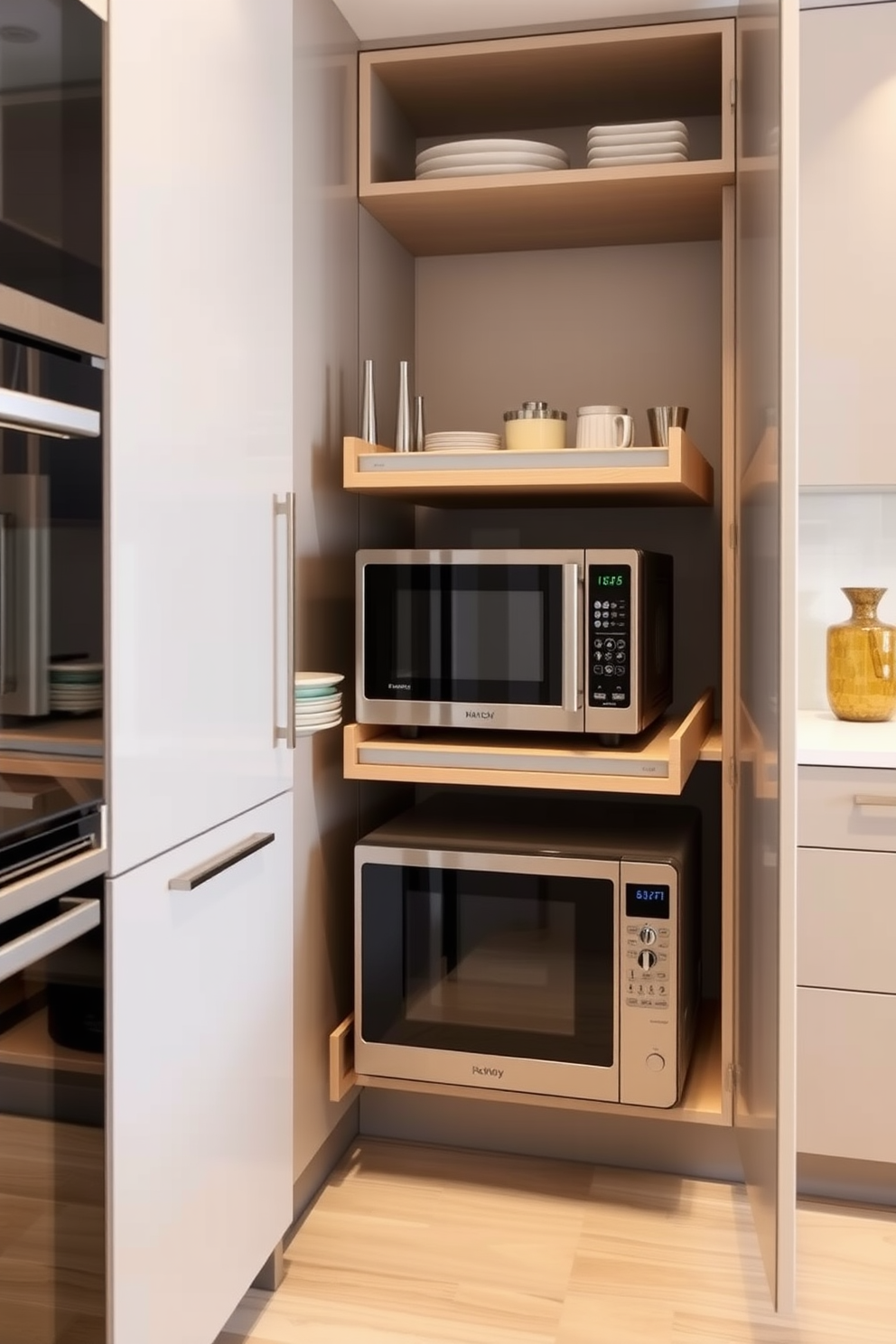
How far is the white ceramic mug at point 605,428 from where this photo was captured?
1993 millimetres

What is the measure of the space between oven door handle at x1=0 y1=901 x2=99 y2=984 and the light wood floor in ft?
2.92

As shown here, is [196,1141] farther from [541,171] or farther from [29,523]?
[541,171]

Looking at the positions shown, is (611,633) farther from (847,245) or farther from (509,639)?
(847,245)

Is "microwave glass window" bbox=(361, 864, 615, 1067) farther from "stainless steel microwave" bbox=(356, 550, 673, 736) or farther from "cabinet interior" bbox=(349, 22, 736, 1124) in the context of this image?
"stainless steel microwave" bbox=(356, 550, 673, 736)

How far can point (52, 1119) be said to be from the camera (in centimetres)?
118

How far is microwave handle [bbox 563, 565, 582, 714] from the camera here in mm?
1910

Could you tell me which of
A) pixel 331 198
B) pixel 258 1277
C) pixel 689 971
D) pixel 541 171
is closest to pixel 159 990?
pixel 258 1277

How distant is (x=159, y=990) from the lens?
54.1 inches

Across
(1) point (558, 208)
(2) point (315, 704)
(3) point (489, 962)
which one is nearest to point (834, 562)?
(1) point (558, 208)

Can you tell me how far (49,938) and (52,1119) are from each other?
0.19 m

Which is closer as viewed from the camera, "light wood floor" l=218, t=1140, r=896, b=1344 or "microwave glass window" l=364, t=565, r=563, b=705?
"light wood floor" l=218, t=1140, r=896, b=1344

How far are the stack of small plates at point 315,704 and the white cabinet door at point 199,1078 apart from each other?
0.37 feet

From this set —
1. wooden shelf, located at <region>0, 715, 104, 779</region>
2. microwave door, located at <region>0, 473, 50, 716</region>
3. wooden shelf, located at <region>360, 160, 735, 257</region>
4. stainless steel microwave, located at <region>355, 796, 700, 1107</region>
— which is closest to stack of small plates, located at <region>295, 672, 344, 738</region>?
stainless steel microwave, located at <region>355, 796, 700, 1107</region>

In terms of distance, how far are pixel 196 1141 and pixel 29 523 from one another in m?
0.81
